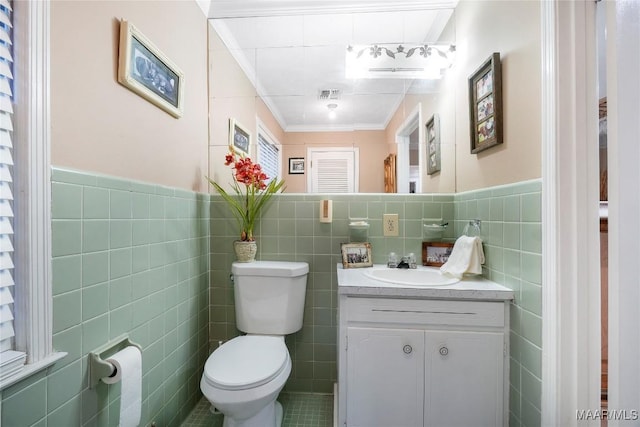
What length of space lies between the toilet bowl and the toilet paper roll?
0.76ft

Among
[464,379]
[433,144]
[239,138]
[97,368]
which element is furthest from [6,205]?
[433,144]

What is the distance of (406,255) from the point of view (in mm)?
1702

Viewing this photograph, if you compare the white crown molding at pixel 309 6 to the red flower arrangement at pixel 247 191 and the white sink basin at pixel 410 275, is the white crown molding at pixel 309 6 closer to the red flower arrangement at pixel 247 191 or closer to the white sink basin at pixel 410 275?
the red flower arrangement at pixel 247 191

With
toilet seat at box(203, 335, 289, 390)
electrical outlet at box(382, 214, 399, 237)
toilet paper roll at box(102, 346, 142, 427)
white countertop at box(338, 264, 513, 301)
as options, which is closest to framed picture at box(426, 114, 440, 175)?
electrical outlet at box(382, 214, 399, 237)

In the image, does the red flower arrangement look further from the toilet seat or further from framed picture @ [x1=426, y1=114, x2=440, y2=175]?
framed picture @ [x1=426, y1=114, x2=440, y2=175]

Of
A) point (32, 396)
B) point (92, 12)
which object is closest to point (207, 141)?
point (92, 12)

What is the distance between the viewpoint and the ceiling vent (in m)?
1.81

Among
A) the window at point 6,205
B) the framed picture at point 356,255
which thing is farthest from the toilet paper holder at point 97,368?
the framed picture at point 356,255

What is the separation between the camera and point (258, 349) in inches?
52.2

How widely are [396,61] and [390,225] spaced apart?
109 centimetres

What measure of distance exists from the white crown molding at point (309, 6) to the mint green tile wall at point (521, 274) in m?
1.28

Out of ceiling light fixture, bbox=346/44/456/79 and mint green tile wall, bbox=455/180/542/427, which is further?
ceiling light fixture, bbox=346/44/456/79

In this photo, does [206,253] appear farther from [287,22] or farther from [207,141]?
[287,22]

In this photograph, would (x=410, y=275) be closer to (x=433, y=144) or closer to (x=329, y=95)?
(x=433, y=144)
